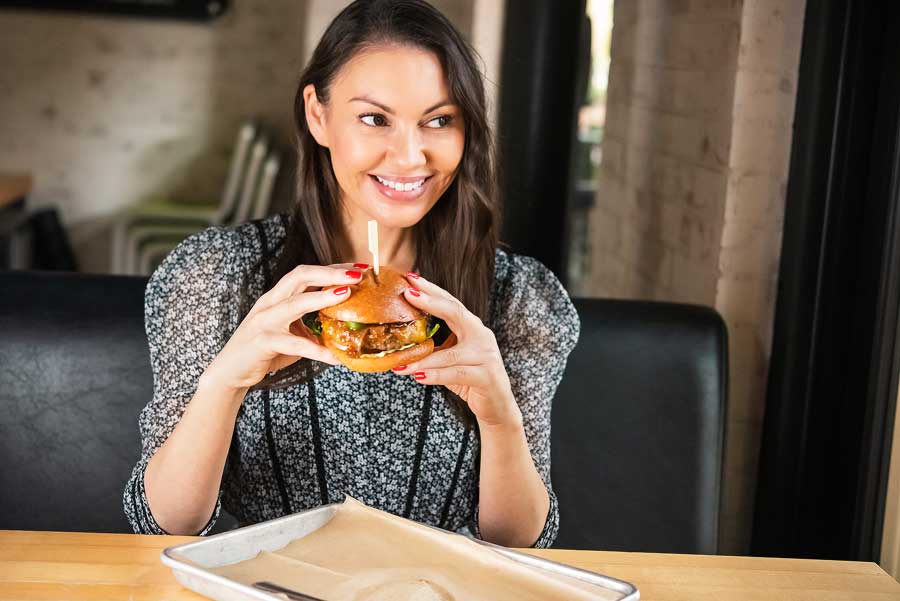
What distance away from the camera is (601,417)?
1843mm

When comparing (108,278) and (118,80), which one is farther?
(118,80)

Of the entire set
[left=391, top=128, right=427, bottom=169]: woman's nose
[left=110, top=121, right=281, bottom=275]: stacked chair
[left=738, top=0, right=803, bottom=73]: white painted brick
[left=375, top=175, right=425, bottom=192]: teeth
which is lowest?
[left=110, top=121, right=281, bottom=275]: stacked chair

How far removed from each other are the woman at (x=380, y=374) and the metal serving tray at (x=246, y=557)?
26 centimetres

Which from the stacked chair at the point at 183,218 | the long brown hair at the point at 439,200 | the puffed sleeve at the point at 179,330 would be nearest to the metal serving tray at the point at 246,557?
the puffed sleeve at the point at 179,330

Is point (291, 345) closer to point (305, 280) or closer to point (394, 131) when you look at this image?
point (305, 280)

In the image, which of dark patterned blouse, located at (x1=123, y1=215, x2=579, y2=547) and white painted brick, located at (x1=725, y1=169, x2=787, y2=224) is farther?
white painted brick, located at (x1=725, y1=169, x2=787, y2=224)

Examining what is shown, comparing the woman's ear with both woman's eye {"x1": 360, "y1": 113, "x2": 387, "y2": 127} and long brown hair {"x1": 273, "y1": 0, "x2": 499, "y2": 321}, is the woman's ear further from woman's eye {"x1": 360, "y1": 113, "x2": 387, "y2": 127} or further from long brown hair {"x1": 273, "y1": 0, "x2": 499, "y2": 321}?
woman's eye {"x1": 360, "y1": 113, "x2": 387, "y2": 127}

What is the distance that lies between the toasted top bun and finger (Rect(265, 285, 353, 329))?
0.13ft

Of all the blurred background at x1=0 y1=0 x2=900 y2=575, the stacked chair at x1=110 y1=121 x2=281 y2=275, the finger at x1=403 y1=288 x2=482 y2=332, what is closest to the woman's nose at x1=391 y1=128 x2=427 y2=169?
the finger at x1=403 y1=288 x2=482 y2=332

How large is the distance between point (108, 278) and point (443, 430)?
65 centimetres

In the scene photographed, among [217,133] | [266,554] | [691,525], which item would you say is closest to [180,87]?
[217,133]

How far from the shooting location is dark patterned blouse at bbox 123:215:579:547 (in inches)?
63.7

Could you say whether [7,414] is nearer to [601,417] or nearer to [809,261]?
[601,417]

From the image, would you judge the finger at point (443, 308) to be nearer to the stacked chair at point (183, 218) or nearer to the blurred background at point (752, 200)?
the blurred background at point (752, 200)
